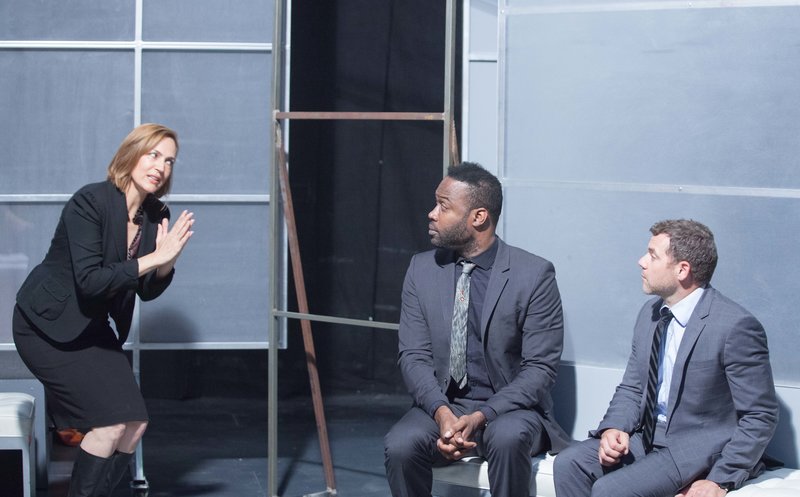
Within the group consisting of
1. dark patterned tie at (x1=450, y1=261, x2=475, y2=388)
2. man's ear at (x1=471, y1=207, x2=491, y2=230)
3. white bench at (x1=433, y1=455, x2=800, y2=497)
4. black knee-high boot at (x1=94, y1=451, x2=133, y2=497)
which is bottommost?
black knee-high boot at (x1=94, y1=451, x2=133, y2=497)

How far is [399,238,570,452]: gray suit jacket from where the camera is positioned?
3.58 metres

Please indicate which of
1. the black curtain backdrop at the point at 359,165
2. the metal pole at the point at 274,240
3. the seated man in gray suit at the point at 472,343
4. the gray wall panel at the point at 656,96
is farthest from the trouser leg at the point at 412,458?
the black curtain backdrop at the point at 359,165

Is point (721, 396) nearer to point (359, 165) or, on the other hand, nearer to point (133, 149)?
point (133, 149)

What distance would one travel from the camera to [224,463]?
5109mm

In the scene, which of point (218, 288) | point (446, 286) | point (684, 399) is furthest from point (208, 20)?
point (684, 399)

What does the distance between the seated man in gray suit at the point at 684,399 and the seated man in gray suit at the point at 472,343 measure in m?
0.25

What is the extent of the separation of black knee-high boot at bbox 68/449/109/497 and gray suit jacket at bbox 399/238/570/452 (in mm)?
1086

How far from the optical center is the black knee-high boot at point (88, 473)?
148 inches

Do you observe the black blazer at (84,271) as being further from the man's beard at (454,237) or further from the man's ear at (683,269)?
the man's ear at (683,269)

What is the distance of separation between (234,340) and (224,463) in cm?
75

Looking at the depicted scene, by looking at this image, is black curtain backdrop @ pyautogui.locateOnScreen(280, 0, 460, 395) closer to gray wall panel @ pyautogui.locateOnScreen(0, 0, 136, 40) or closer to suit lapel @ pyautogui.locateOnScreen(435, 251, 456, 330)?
gray wall panel @ pyautogui.locateOnScreen(0, 0, 136, 40)

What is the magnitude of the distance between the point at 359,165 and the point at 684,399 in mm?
3443

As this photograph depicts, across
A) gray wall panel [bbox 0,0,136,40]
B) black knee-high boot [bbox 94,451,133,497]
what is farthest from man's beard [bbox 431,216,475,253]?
gray wall panel [bbox 0,0,136,40]

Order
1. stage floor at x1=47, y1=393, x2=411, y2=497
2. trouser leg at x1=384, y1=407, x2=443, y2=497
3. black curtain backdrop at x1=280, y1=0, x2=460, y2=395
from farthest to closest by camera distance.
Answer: black curtain backdrop at x1=280, y1=0, x2=460, y2=395, stage floor at x1=47, y1=393, x2=411, y2=497, trouser leg at x1=384, y1=407, x2=443, y2=497
